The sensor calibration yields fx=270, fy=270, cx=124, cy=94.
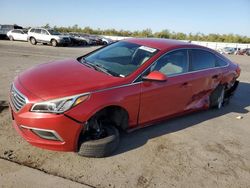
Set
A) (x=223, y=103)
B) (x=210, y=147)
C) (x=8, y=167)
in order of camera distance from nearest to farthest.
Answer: (x=8, y=167), (x=210, y=147), (x=223, y=103)

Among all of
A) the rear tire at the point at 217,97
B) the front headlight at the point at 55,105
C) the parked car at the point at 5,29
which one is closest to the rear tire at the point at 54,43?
the parked car at the point at 5,29

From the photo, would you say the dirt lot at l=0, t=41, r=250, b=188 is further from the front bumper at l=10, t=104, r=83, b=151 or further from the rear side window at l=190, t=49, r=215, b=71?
the rear side window at l=190, t=49, r=215, b=71

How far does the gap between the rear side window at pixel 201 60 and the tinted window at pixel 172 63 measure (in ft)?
0.64

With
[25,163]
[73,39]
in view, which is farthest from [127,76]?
[73,39]

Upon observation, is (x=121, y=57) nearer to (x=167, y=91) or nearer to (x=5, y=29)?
(x=167, y=91)

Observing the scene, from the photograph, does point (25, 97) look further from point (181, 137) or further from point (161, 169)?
point (181, 137)

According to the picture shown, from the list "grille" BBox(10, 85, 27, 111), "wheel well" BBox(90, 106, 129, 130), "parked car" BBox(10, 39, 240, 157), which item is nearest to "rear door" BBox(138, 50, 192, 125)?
"parked car" BBox(10, 39, 240, 157)

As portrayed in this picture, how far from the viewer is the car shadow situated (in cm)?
426

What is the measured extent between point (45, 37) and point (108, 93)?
25296mm

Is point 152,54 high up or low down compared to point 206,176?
up

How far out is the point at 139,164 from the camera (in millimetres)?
3658

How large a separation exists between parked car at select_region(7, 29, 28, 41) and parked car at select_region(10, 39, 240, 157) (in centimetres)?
2692

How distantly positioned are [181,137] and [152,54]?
1.51m

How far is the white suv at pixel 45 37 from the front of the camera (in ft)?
87.9
